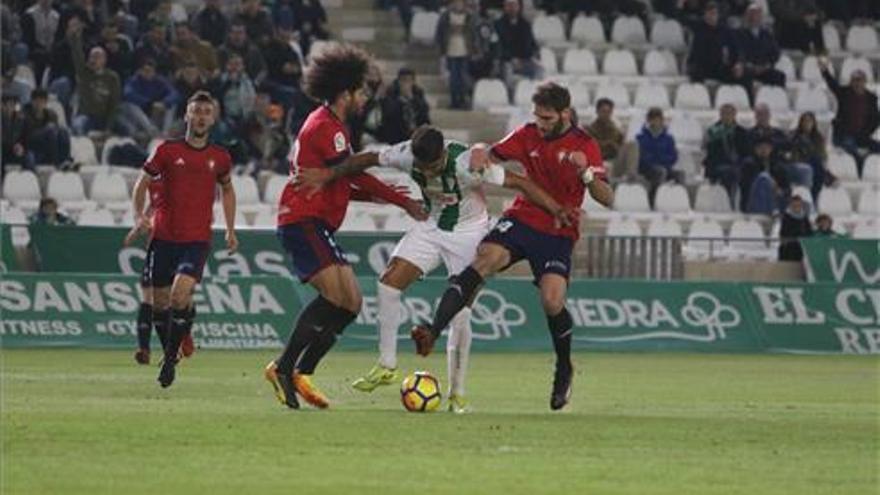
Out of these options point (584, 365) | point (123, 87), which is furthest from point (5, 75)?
point (584, 365)

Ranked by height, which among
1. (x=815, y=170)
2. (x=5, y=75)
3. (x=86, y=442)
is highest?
(x=86, y=442)

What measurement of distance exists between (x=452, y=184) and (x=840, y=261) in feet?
49.9

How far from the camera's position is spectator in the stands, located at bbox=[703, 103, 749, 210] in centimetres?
3606

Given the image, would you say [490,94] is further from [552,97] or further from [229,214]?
[552,97]

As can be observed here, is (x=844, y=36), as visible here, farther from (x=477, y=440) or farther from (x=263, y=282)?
(x=477, y=440)

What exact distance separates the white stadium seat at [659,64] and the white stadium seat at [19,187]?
10555 mm

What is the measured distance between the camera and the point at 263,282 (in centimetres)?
2955

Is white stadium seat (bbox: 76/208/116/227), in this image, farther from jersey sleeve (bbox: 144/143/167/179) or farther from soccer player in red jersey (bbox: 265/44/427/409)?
soccer player in red jersey (bbox: 265/44/427/409)

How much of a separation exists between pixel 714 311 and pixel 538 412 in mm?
13260

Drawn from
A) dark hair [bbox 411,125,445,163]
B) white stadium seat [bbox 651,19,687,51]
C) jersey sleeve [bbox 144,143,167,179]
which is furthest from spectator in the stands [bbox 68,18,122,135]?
dark hair [bbox 411,125,445,163]

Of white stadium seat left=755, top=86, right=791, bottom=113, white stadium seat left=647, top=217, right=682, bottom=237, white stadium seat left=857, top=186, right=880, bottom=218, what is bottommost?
white stadium seat left=857, top=186, right=880, bottom=218

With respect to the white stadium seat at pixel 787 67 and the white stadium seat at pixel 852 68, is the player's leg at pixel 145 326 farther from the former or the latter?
the white stadium seat at pixel 852 68

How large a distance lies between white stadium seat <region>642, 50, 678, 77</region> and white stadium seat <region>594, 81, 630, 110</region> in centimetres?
115

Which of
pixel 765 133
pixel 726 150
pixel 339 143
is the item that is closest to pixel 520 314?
pixel 726 150
